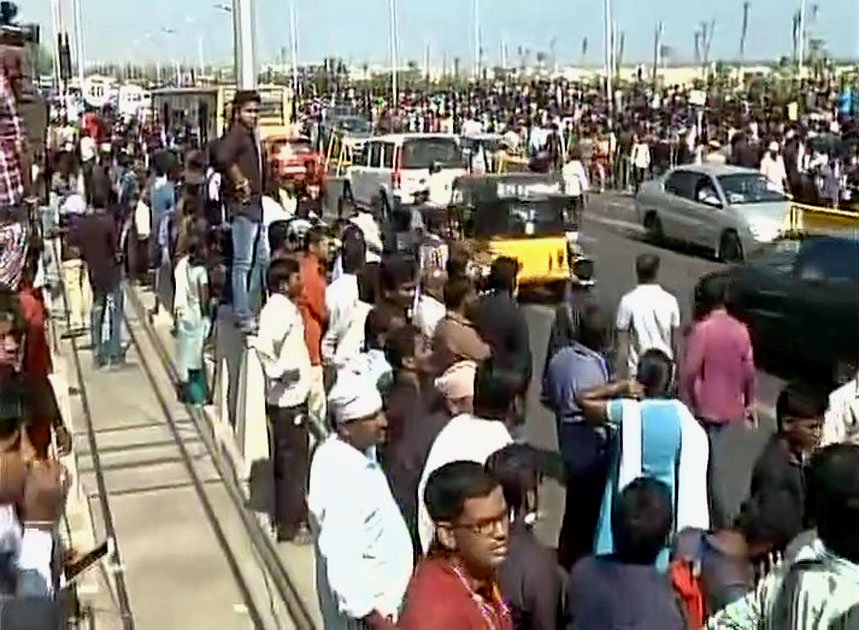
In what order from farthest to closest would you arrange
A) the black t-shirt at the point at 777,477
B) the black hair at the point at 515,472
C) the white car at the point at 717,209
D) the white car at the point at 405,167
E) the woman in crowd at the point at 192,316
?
Result: 1. the white car at the point at 405,167
2. the white car at the point at 717,209
3. the woman in crowd at the point at 192,316
4. the black t-shirt at the point at 777,477
5. the black hair at the point at 515,472

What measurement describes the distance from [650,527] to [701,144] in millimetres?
29516

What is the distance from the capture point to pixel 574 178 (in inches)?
1052

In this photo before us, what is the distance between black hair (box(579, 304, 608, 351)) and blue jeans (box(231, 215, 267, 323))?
13.8ft

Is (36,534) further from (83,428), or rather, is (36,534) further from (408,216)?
(408,216)

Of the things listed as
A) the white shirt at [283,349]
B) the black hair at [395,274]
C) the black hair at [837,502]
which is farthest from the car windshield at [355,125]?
the black hair at [837,502]

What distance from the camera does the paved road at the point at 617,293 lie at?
971cm

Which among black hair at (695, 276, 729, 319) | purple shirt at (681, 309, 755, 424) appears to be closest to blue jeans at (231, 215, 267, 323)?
black hair at (695, 276, 729, 319)

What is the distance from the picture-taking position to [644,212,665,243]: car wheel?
1100 inches

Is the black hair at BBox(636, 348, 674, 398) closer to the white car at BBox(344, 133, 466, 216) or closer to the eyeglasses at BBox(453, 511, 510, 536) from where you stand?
the eyeglasses at BBox(453, 511, 510, 536)

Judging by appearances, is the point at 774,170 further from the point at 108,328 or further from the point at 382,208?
the point at 108,328

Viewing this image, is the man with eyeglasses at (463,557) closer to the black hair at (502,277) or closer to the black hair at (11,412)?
the black hair at (11,412)

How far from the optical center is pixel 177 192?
15953mm

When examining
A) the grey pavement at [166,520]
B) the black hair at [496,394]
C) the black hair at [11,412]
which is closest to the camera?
the black hair at [11,412]

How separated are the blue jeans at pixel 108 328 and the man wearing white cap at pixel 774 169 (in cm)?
1383
